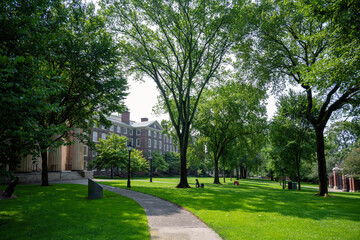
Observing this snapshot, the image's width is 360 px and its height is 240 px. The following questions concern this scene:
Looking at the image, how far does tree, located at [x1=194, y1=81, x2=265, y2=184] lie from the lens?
3092cm

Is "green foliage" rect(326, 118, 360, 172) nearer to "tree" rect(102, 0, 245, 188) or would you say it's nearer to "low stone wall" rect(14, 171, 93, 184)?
"tree" rect(102, 0, 245, 188)

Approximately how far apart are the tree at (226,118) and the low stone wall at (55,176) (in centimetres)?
1634

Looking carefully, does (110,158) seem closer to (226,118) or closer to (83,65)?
(226,118)

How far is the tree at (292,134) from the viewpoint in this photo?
1073 inches

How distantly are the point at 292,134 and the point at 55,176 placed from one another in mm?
27558

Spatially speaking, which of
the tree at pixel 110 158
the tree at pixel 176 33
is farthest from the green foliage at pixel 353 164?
the tree at pixel 110 158

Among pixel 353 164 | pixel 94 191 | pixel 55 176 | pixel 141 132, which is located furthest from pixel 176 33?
pixel 141 132

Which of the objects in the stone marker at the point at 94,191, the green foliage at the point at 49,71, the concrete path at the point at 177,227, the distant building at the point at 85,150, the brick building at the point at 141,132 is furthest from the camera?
the brick building at the point at 141,132

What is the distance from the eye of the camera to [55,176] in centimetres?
2798

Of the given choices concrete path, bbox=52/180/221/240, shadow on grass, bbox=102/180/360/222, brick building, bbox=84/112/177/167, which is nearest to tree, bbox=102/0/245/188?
shadow on grass, bbox=102/180/360/222

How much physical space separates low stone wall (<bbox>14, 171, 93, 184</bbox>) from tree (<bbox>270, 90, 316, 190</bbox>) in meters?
24.5

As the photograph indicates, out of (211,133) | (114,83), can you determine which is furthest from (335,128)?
(114,83)

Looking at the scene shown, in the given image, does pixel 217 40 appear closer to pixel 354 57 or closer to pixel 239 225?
pixel 354 57

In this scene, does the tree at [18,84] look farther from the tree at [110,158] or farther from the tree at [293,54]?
the tree at [110,158]
